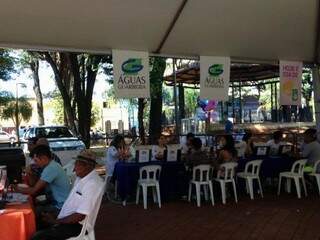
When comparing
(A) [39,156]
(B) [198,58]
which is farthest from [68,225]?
(B) [198,58]

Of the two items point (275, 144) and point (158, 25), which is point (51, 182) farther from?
point (275, 144)

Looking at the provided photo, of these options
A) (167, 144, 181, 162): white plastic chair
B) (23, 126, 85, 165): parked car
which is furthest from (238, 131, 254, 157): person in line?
(23, 126, 85, 165): parked car

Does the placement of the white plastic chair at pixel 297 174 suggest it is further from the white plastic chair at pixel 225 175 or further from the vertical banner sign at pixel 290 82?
the vertical banner sign at pixel 290 82

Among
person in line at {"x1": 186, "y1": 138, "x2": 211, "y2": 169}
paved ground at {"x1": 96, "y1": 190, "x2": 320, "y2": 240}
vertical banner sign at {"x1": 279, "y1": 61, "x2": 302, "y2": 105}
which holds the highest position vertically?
vertical banner sign at {"x1": 279, "y1": 61, "x2": 302, "y2": 105}

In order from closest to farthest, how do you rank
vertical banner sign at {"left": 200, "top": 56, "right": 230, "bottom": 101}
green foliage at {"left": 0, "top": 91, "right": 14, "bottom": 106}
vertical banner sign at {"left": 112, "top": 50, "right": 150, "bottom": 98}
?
vertical banner sign at {"left": 112, "top": 50, "right": 150, "bottom": 98}
vertical banner sign at {"left": 200, "top": 56, "right": 230, "bottom": 101}
green foliage at {"left": 0, "top": 91, "right": 14, "bottom": 106}

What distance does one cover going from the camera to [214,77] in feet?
34.1

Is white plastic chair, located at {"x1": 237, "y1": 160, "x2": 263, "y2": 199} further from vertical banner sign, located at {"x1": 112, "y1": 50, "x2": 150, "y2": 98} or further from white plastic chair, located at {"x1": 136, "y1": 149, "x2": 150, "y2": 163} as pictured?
vertical banner sign, located at {"x1": 112, "y1": 50, "x2": 150, "y2": 98}

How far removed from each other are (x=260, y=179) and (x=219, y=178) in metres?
1.42

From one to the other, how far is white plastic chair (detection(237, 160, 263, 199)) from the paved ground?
294mm

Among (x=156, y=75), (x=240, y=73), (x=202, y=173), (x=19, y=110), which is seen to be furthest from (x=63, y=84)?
(x=19, y=110)

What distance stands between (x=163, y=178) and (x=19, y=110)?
39882 mm

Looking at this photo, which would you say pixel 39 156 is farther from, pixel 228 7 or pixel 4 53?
pixel 4 53

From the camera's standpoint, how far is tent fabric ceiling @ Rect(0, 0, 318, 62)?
794 centimetres

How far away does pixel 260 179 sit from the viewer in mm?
10648
